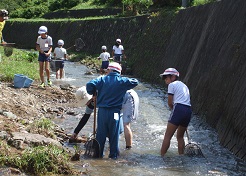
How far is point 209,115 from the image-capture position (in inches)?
512

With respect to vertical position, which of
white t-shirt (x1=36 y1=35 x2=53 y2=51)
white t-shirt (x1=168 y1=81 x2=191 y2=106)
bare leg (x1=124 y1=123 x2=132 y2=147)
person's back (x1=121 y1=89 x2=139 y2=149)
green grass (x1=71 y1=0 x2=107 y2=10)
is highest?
green grass (x1=71 y1=0 x2=107 y2=10)

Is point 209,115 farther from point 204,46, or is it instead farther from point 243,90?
point 204,46

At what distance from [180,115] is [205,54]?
7.13m

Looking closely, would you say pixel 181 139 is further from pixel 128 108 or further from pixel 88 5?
pixel 88 5

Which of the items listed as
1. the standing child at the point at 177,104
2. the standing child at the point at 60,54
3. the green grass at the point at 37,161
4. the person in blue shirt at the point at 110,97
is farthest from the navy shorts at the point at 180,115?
the standing child at the point at 60,54

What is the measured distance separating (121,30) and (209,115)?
76.7 feet

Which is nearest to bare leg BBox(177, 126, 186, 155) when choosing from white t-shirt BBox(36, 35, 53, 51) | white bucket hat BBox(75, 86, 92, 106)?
white bucket hat BBox(75, 86, 92, 106)

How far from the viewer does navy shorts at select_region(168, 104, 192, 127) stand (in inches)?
369

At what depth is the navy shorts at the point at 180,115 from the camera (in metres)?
9.38

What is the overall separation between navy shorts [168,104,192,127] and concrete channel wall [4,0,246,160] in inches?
43.9

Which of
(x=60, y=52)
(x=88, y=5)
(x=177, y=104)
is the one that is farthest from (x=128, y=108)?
(x=88, y=5)

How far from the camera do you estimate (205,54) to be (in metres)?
16.1

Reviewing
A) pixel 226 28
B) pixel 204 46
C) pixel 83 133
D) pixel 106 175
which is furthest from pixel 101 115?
pixel 204 46

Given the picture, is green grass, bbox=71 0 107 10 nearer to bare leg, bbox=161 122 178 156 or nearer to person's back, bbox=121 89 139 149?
person's back, bbox=121 89 139 149
